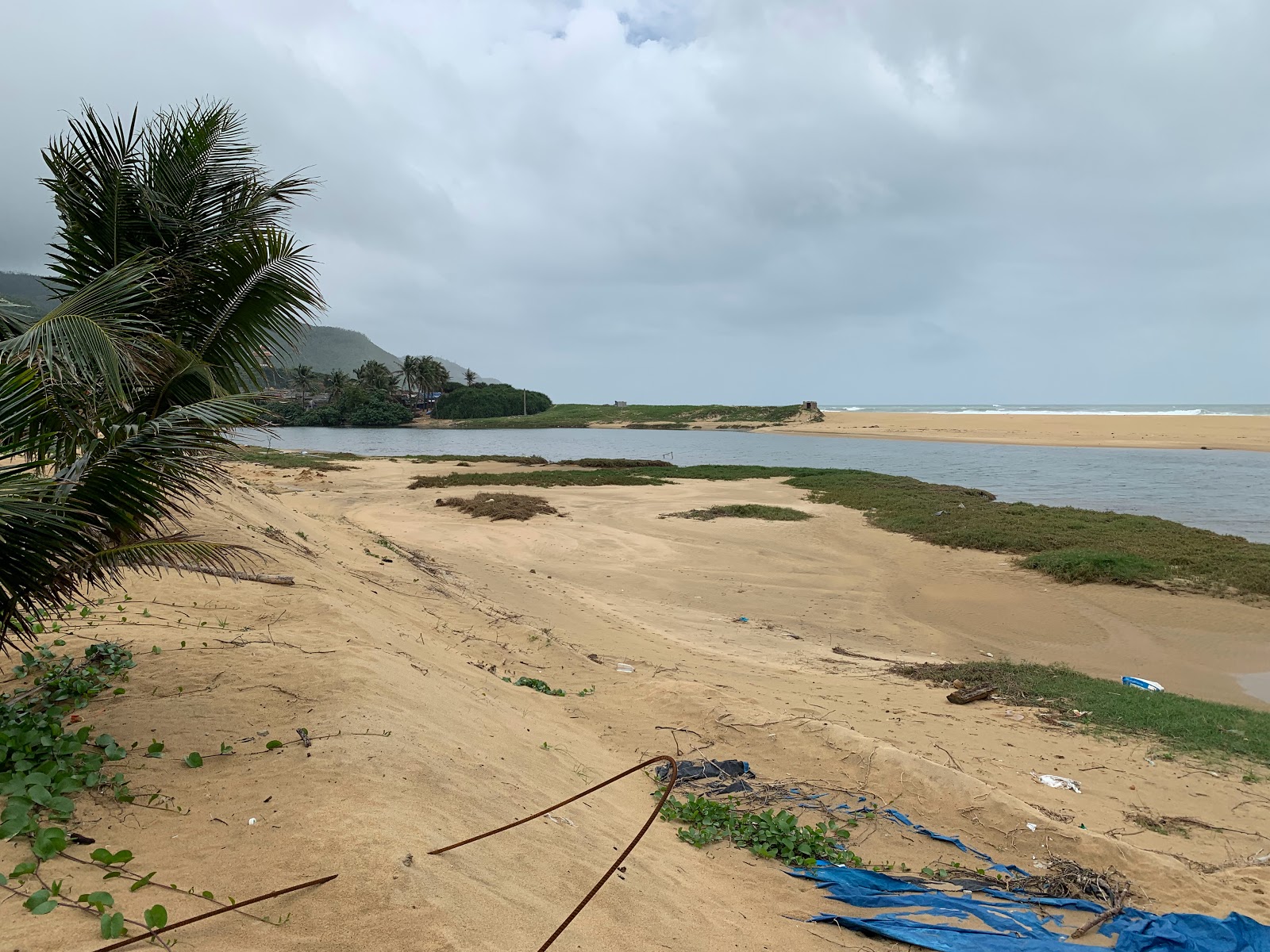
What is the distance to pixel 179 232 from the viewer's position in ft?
16.3

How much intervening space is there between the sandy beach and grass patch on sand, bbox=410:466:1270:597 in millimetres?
36029

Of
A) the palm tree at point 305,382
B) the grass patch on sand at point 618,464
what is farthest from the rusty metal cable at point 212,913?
the palm tree at point 305,382

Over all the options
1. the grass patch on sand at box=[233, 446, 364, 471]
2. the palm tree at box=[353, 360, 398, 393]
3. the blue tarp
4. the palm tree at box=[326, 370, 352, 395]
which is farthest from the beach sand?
the palm tree at box=[353, 360, 398, 393]

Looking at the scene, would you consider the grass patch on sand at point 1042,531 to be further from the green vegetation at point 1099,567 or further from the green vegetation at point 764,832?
the green vegetation at point 764,832

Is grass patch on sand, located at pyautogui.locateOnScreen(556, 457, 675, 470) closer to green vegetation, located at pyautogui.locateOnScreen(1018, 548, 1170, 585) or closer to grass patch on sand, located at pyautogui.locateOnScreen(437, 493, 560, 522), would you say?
grass patch on sand, located at pyautogui.locateOnScreen(437, 493, 560, 522)

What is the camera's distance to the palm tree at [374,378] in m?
100

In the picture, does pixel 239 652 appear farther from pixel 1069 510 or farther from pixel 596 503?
pixel 1069 510

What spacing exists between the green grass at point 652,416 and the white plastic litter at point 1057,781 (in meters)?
87.3

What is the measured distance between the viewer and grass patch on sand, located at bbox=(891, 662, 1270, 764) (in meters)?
7.66

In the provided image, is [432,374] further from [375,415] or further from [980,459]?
[980,459]

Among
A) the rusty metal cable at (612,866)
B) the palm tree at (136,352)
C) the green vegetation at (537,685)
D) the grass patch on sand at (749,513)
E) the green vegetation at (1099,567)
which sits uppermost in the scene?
the palm tree at (136,352)

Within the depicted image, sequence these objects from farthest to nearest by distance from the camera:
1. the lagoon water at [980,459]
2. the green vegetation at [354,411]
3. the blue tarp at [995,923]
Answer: the green vegetation at [354,411], the lagoon water at [980,459], the blue tarp at [995,923]

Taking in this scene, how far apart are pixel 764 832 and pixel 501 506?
62.5 feet

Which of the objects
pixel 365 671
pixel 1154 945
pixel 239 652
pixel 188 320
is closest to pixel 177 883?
pixel 365 671
